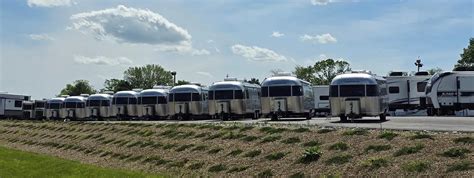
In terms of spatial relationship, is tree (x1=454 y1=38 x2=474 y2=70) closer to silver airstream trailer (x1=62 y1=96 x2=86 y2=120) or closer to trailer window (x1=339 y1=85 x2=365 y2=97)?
silver airstream trailer (x1=62 y1=96 x2=86 y2=120)

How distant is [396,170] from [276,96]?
21480 millimetres

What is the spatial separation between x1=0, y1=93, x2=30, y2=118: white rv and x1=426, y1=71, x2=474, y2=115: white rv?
52.7m

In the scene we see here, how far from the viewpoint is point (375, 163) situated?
12797 millimetres

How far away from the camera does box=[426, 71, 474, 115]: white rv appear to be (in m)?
39.2

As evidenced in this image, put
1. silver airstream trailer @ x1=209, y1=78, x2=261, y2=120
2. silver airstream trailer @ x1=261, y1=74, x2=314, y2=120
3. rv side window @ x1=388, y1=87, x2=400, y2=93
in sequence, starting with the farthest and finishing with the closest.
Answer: rv side window @ x1=388, y1=87, x2=400, y2=93
silver airstream trailer @ x1=209, y1=78, x2=261, y2=120
silver airstream trailer @ x1=261, y1=74, x2=314, y2=120

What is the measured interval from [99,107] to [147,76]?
66342 mm

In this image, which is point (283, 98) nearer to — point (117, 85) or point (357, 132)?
point (357, 132)

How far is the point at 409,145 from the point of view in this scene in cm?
1397

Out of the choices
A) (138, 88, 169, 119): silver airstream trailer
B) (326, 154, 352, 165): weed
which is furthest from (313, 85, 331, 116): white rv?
(326, 154, 352, 165): weed

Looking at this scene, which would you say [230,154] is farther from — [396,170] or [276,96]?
[276,96]

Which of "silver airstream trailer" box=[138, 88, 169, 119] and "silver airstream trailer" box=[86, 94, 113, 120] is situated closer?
"silver airstream trailer" box=[138, 88, 169, 119]

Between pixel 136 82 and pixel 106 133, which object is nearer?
pixel 106 133

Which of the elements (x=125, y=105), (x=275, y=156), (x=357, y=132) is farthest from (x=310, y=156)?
(x=125, y=105)

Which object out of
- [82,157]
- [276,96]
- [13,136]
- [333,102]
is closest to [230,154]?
[82,157]
